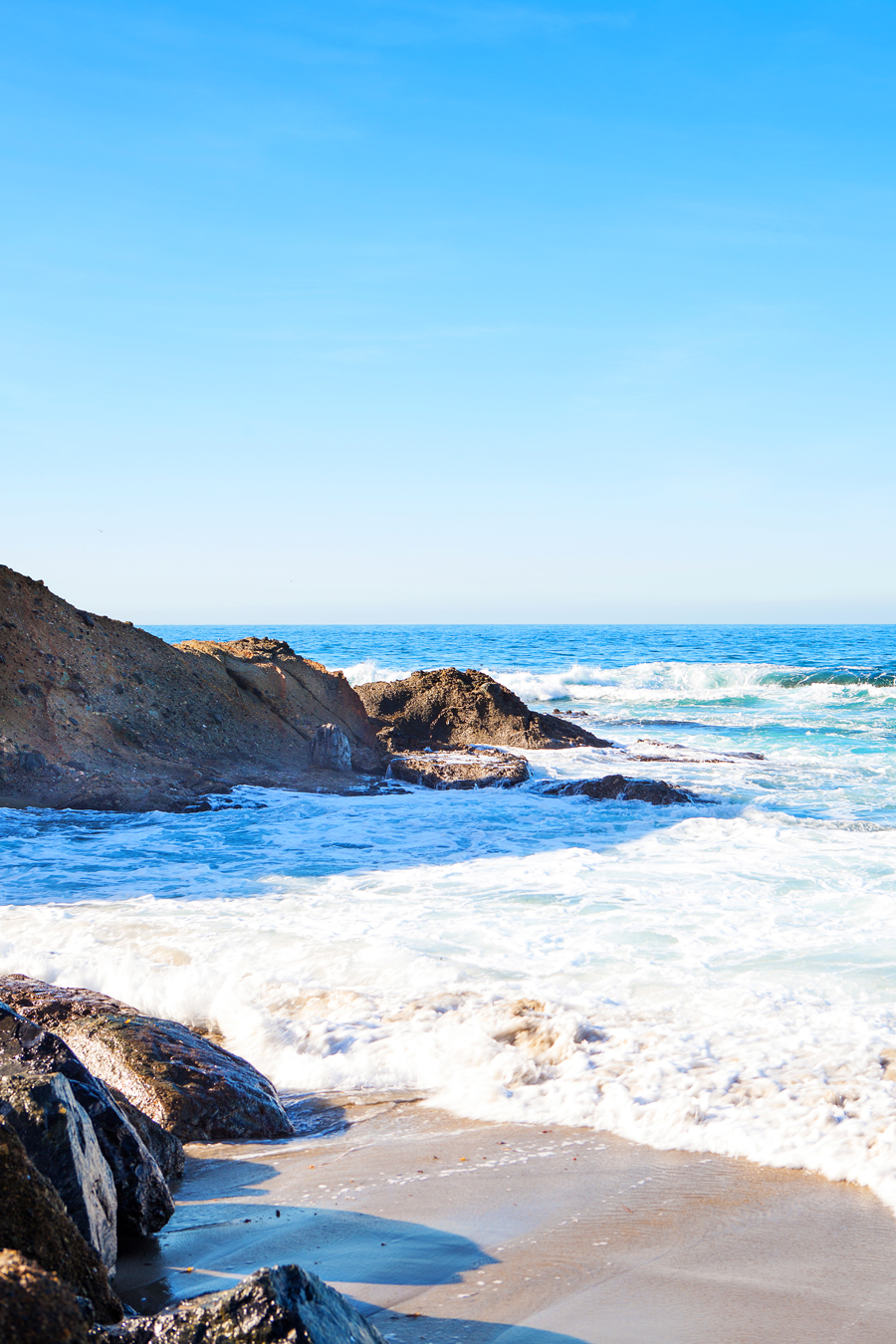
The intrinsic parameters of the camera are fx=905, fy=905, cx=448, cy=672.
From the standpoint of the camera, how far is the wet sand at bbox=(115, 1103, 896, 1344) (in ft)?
7.30

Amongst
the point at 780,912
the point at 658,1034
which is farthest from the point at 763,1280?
the point at 780,912

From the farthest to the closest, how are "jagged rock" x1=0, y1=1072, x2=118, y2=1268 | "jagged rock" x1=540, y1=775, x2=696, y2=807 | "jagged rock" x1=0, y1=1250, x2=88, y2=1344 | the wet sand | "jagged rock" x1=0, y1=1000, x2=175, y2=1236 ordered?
"jagged rock" x1=540, y1=775, x2=696, y2=807 → "jagged rock" x1=0, y1=1000, x2=175, y2=1236 → the wet sand → "jagged rock" x1=0, y1=1072, x2=118, y2=1268 → "jagged rock" x1=0, y1=1250, x2=88, y2=1344

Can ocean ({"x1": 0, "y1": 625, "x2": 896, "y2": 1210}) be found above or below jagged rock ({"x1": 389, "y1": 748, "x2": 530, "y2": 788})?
below

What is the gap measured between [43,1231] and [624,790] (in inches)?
356

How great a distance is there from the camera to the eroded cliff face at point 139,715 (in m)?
9.86

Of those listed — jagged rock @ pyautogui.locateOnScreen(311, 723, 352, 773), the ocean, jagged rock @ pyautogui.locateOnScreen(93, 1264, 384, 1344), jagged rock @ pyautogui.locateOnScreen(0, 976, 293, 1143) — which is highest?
jagged rock @ pyautogui.locateOnScreen(93, 1264, 384, 1344)

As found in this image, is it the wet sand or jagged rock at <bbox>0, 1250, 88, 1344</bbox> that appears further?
the wet sand

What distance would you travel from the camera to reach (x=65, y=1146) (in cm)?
212

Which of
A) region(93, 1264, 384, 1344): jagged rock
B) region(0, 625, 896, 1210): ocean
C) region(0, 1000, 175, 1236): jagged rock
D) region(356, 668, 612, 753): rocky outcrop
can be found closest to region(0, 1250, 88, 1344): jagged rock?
region(93, 1264, 384, 1344): jagged rock

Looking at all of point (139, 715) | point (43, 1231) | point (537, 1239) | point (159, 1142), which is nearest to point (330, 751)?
point (139, 715)

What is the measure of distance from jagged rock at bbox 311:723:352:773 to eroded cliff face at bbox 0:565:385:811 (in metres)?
0.11

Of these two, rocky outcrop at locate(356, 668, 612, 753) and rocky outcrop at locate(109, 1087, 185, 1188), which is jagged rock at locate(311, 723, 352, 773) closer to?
rocky outcrop at locate(356, 668, 612, 753)

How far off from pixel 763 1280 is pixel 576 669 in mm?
27762

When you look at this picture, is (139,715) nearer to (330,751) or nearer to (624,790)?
(330,751)
